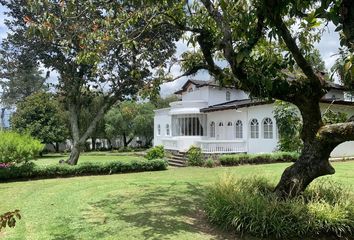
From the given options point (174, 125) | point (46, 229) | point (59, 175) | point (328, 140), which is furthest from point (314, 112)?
point (174, 125)

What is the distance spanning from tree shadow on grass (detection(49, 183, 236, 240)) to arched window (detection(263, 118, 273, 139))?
46.6ft

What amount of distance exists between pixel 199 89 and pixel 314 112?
25.2 m

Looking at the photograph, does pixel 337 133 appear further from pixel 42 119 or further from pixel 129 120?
pixel 129 120

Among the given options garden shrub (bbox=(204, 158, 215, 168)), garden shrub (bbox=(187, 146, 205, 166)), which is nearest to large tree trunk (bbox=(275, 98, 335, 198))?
garden shrub (bbox=(204, 158, 215, 168))

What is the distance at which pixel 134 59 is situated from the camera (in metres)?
19.8

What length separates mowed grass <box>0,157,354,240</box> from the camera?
7137 mm

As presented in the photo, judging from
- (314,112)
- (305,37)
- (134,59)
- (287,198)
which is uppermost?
(134,59)

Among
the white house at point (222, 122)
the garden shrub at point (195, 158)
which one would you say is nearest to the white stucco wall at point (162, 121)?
the white house at point (222, 122)

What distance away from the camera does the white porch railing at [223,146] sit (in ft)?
83.8

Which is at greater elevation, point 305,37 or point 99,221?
point 305,37

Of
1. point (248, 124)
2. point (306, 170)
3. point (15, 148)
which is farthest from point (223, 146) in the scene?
point (306, 170)

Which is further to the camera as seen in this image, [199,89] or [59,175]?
[199,89]

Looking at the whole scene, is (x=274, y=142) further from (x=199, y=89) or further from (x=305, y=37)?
(x=305, y=37)

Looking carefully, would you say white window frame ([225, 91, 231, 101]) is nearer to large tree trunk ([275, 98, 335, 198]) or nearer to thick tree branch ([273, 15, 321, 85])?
large tree trunk ([275, 98, 335, 198])
